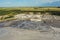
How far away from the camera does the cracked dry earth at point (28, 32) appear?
271 cm

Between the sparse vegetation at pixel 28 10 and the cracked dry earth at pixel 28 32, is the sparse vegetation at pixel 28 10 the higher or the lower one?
the higher one

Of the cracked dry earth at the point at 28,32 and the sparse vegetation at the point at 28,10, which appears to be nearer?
the cracked dry earth at the point at 28,32

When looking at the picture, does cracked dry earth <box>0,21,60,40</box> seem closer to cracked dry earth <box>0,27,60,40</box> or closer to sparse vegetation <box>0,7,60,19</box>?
cracked dry earth <box>0,27,60,40</box>

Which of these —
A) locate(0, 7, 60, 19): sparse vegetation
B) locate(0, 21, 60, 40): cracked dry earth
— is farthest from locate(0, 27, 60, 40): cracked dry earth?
locate(0, 7, 60, 19): sparse vegetation

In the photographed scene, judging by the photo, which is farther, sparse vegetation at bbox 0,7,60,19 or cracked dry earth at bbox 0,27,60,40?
sparse vegetation at bbox 0,7,60,19

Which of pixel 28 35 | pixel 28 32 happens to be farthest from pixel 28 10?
pixel 28 35

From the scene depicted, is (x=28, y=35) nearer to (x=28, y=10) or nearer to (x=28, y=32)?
(x=28, y=32)

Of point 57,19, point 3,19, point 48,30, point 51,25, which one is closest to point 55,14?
point 57,19

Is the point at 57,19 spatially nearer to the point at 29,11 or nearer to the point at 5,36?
the point at 29,11

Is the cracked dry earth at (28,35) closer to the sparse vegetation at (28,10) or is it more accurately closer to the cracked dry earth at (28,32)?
the cracked dry earth at (28,32)

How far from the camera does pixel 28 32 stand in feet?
9.93

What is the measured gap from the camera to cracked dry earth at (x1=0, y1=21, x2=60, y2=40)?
2.71m

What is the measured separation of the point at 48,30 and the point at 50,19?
624mm

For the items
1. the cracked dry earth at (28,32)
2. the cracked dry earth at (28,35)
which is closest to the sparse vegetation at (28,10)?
the cracked dry earth at (28,32)
